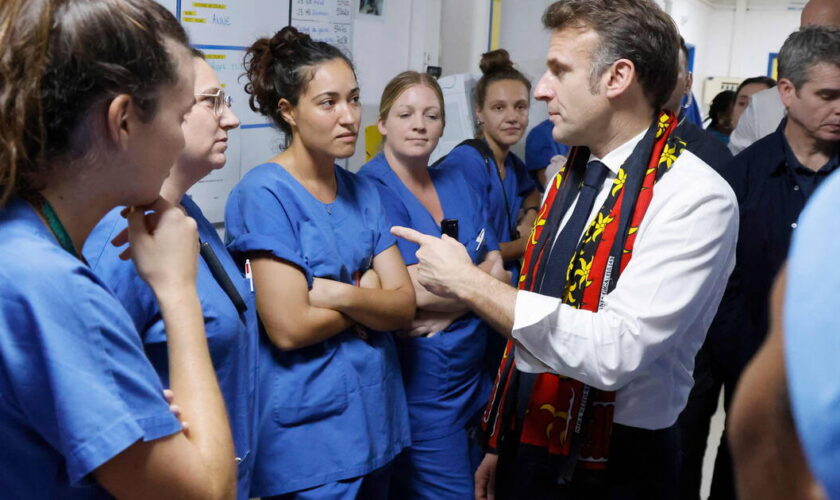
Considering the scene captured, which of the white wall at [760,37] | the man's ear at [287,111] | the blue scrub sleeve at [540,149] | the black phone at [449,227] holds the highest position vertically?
the white wall at [760,37]

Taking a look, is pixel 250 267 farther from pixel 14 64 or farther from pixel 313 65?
pixel 14 64

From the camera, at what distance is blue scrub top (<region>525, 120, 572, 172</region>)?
3.61m

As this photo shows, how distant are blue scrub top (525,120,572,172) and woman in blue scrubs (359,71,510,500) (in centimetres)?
115

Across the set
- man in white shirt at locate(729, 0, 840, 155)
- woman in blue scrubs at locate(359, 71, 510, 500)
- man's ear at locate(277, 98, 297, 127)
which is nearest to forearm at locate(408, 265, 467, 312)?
woman in blue scrubs at locate(359, 71, 510, 500)

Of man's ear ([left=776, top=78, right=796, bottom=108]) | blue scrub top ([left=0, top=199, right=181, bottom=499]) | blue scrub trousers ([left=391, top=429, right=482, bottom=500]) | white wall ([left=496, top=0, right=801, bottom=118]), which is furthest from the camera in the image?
white wall ([left=496, top=0, right=801, bottom=118])

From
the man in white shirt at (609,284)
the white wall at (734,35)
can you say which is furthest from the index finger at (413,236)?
the white wall at (734,35)

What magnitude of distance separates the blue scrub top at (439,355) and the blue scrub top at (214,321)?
81cm

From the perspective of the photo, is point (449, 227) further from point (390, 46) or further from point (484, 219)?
point (390, 46)

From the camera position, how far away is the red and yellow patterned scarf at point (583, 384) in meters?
1.45

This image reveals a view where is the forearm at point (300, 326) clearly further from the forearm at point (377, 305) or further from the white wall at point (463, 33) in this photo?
the white wall at point (463, 33)

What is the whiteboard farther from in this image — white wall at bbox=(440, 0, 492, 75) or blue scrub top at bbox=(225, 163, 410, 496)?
white wall at bbox=(440, 0, 492, 75)

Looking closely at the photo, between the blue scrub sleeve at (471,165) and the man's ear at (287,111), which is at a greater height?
the man's ear at (287,111)

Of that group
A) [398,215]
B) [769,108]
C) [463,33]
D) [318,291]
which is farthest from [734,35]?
[318,291]

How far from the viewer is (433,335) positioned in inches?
87.9
